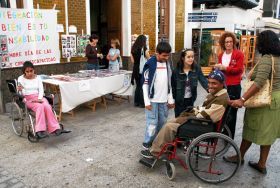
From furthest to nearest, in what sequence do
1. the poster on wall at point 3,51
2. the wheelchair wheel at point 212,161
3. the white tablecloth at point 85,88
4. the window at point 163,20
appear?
the window at point 163,20, the poster on wall at point 3,51, the white tablecloth at point 85,88, the wheelchair wheel at point 212,161

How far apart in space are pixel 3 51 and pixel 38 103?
8.37ft

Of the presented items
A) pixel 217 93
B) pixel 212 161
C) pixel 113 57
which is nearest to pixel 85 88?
pixel 113 57

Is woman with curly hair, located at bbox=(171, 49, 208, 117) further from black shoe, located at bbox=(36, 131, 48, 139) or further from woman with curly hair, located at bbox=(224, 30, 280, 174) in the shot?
black shoe, located at bbox=(36, 131, 48, 139)

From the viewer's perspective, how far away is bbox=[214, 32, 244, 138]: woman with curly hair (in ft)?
13.9

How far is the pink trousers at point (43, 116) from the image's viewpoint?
4.39 m

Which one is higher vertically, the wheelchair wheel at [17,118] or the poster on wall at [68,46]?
the poster on wall at [68,46]

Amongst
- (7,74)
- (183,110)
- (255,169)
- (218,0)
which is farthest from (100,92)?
(218,0)

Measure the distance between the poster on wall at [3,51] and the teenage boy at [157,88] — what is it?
3941 mm

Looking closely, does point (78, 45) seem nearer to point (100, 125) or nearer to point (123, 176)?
point (100, 125)

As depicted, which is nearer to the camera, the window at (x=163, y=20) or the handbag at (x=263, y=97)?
the handbag at (x=263, y=97)

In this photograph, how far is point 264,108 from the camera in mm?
3457

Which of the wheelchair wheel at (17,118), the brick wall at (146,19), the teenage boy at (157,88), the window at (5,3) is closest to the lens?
the teenage boy at (157,88)

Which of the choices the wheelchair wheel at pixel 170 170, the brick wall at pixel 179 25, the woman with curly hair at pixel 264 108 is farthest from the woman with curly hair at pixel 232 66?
the brick wall at pixel 179 25

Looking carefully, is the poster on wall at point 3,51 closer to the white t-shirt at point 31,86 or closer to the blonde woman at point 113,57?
the white t-shirt at point 31,86
